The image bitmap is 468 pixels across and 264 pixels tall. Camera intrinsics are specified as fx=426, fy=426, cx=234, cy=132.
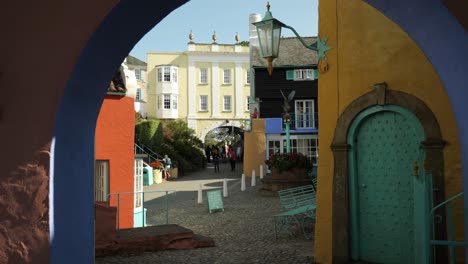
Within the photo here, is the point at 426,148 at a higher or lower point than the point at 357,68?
lower

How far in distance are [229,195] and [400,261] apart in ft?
39.0

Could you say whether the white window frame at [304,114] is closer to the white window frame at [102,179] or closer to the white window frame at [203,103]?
the white window frame at [203,103]

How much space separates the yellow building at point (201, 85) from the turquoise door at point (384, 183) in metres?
36.8

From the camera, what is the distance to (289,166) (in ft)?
55.1

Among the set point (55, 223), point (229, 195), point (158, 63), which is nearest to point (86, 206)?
point (55, 223)

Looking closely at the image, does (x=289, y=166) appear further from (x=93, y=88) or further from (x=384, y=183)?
(x=93, y=88)

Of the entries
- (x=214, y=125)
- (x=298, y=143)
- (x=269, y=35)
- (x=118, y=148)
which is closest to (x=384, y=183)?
(x=269, y=35)

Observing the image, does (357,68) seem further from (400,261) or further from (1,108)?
(1,108)

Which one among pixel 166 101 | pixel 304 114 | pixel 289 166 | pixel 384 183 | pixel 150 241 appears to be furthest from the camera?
pixel 166 101

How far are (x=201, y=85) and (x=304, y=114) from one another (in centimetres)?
1789

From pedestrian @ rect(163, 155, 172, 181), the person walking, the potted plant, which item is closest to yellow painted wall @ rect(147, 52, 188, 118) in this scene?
the person walking

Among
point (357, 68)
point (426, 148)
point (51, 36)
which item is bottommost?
point (426, 148)

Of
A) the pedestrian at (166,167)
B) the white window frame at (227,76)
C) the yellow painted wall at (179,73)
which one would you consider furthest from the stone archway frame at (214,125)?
the pedestrian at (166,167)

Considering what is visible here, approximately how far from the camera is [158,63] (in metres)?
43.8
